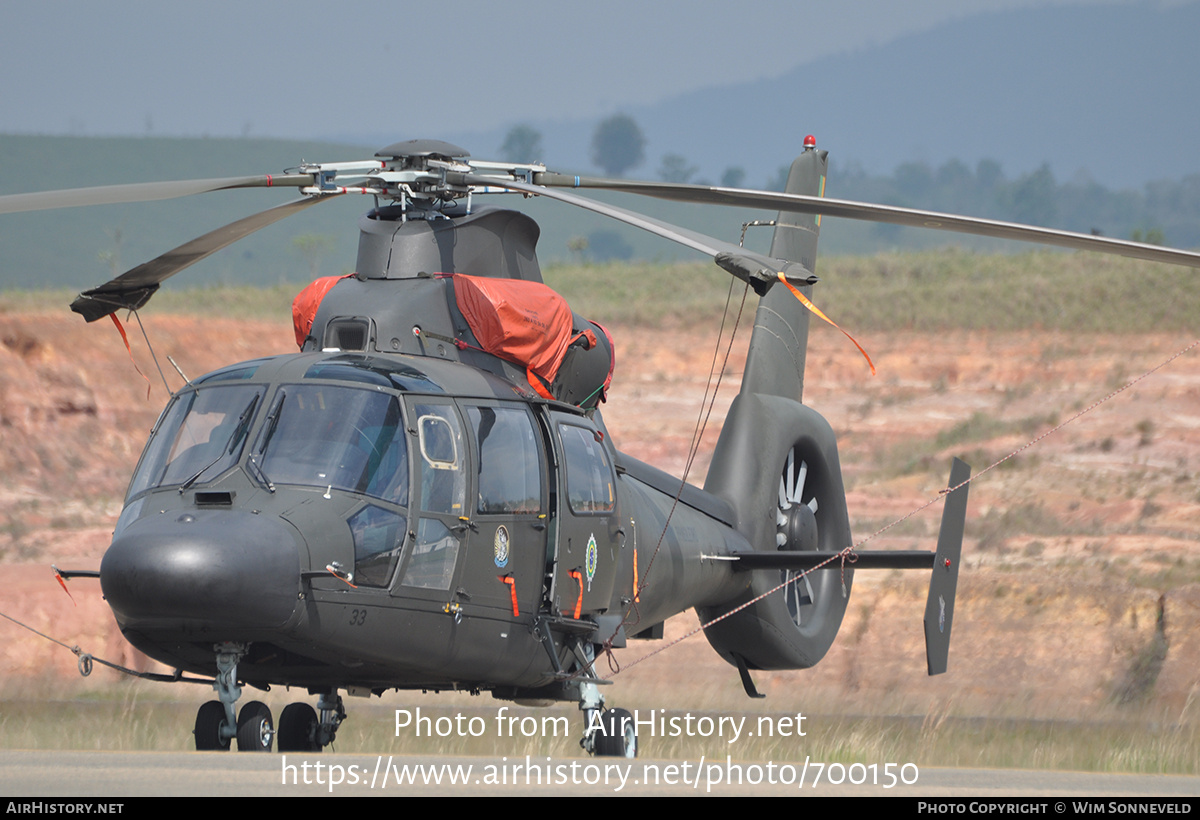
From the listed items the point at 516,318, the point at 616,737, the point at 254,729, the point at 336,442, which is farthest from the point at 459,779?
the point at 516,318

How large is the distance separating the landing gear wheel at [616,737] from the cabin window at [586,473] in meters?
1.42

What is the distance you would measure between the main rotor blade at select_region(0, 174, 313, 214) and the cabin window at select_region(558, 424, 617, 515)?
251cm

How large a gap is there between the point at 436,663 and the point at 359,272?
119 inches

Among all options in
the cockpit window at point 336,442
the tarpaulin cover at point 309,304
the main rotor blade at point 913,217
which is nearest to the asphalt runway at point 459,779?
the cockpit window at point 336,442

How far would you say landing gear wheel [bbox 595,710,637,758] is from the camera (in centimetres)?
968

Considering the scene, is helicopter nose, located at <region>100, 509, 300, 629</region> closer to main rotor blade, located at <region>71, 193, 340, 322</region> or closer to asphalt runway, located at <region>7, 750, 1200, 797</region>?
asphalt runway, located at <region>7, 750, 1200, 797</region>

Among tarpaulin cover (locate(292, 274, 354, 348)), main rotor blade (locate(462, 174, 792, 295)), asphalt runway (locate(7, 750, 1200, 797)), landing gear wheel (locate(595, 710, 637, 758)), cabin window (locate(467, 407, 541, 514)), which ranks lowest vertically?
landing gear wheel (locate(595, 710, 637, 758))

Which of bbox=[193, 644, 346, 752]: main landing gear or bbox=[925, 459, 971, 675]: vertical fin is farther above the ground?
bbox=[925, 459, 971, 675]: vertical fin

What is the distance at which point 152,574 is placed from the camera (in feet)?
24.5

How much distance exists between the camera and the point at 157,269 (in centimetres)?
966

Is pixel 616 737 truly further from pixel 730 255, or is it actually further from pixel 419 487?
pixel 730 255

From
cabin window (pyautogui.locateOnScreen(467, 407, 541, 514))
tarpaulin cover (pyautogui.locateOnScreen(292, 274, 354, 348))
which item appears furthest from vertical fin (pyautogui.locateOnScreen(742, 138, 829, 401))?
tarpaulin cover (pyautogui.locateOnScreen(292, 274, 354, 348))

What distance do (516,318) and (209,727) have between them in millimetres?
3334

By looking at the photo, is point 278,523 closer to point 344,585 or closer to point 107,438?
point 344,585
